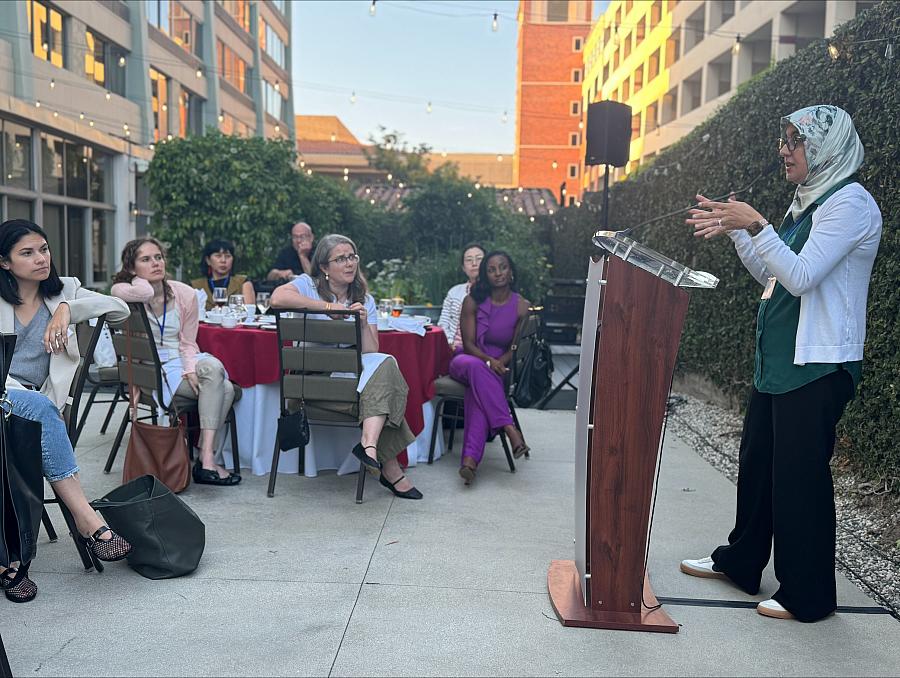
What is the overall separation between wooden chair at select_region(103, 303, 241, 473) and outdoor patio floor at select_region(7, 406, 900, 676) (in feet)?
1.80

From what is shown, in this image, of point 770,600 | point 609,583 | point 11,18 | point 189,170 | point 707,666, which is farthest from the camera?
point 11,18

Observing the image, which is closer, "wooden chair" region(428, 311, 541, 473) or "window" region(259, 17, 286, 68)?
"wooden chair" region(428, 311, 541, 473)

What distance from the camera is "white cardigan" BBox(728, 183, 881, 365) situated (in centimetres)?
287

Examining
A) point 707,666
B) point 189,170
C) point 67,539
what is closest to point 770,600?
point 707,666

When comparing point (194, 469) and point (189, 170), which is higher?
point (189, 170)

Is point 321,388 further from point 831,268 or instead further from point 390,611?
point 831,268

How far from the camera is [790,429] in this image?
3037 millimetres

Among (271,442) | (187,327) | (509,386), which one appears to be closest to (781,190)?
(509,386)

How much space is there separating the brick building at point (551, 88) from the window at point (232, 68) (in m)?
32.5

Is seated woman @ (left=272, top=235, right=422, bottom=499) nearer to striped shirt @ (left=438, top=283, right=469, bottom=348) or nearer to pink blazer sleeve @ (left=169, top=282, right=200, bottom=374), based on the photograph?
pink blazer sleeve @ (left=169, top=282, right=200, bottom=374)

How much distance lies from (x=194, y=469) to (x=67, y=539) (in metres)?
1.12

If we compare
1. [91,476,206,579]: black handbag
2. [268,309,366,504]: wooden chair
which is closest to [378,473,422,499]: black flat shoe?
[268,309,366,504]: wooden chair

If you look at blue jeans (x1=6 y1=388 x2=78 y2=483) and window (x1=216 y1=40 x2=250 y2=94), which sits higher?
window (x1=216 y1=40 x2=250 y2=94)

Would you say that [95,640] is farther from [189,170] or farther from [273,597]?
[189,170]
